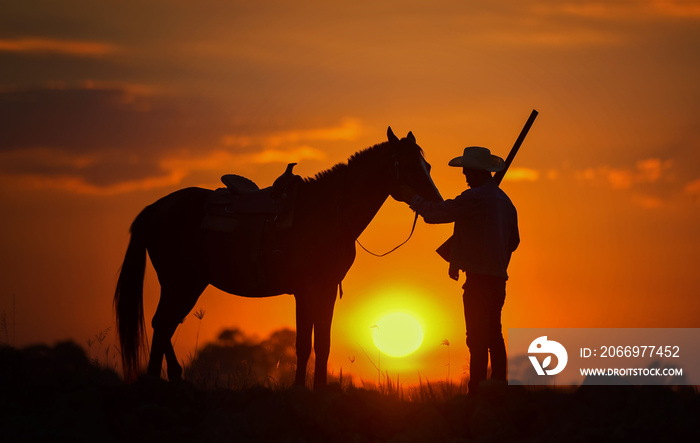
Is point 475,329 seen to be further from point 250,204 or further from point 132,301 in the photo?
point 132,301

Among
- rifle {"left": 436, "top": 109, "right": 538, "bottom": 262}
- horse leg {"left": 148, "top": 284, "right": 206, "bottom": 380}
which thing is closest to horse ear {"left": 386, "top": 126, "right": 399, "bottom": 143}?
rifle {"left": 436, "top": 109, "right": 538, "bottom": 262}

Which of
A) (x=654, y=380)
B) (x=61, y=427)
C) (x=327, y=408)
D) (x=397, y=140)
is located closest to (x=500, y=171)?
(x=397, y=140)

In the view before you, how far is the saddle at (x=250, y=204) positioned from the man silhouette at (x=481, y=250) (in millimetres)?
2339

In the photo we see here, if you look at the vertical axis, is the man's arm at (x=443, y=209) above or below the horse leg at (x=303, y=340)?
above

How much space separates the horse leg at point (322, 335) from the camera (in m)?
9.62

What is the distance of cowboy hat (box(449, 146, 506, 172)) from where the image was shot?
8750 mm

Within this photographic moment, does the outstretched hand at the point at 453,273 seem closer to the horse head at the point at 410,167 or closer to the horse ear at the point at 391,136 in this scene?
the horse head at the point at 410,167

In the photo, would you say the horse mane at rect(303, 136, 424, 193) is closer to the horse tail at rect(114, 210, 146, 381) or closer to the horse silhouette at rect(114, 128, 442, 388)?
the horse silhouette at rect(114, 128, 442, 388)

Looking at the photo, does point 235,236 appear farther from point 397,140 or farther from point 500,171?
point 500,171

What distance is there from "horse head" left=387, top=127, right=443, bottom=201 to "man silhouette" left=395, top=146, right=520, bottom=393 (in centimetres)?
74

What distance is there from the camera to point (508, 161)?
9.51 meters

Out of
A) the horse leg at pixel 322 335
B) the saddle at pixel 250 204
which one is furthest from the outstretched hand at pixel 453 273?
the saddle at pixel 250 204

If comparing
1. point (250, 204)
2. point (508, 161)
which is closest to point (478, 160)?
point (508, 161)

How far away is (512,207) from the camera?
348 inches
